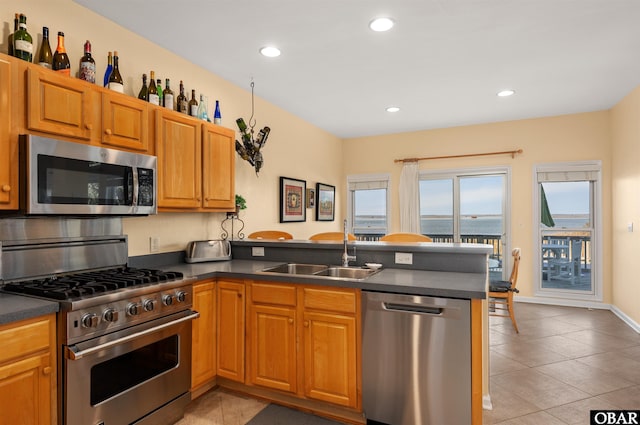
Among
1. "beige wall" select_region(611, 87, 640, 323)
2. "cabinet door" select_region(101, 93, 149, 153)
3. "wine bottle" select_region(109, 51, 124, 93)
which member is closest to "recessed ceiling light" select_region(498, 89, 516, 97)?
"beige wall" select_region(611, 87, 640, 323)

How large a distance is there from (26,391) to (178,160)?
167cm

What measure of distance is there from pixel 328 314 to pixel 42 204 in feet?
5.54

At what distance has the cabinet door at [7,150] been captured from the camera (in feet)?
5.78

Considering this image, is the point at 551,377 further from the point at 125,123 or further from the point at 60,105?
the point at 60,105

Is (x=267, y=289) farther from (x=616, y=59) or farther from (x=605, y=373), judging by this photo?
(x=616, y=59)

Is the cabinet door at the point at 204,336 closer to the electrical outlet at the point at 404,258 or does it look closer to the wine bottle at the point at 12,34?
the electrical outlet at the point at 404,258

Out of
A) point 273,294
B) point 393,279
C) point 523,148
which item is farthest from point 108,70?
point 523,148

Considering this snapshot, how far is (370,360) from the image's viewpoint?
2180 millimetres

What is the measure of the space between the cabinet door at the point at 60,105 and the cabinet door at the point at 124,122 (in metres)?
0.08

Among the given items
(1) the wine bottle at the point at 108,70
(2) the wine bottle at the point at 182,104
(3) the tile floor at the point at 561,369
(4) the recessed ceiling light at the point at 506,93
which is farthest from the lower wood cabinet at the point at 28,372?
(4) the recessed ceiling light at the point at 506,93

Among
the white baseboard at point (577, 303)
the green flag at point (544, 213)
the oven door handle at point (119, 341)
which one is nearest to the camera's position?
the oven door handle at point (119, 341)

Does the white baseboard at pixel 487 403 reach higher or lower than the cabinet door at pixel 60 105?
lower

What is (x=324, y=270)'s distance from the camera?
9.42 ft

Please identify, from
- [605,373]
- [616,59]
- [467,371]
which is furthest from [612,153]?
[467,371]
